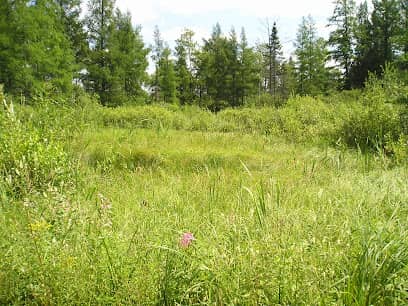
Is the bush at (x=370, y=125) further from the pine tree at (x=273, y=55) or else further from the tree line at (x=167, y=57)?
the pine tree at (x=273, y=55)

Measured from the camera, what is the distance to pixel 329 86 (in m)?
33.2

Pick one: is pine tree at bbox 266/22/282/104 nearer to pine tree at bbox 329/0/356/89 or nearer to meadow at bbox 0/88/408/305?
pine tree at bbox 329/0/356/89

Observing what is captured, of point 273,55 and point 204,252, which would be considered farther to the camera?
point 273,55

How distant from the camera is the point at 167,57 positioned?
3089 cm

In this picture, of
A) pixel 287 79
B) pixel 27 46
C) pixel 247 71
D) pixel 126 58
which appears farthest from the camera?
pixel 287 79

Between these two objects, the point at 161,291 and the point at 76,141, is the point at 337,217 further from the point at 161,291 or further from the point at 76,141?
the point at 76,141

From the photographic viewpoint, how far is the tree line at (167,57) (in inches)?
677

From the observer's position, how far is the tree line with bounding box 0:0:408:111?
17188 mm

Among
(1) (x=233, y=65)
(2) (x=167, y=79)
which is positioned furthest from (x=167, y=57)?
(1) (x=233, y=65)

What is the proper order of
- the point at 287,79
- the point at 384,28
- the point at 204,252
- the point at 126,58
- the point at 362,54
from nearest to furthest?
the point at 204,252, the point at 126,58, the point at 384,28, the point at 362,54, the point at 287,79

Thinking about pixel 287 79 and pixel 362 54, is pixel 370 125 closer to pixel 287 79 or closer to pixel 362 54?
pixel 362 54

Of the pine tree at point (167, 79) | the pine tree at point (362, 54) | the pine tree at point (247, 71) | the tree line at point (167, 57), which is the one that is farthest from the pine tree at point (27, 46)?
the pine tree at point (362, 54)

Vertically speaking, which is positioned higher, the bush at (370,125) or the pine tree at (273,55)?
the pine tree at (273,55)

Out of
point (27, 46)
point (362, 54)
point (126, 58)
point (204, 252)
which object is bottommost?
point (204, 252)
